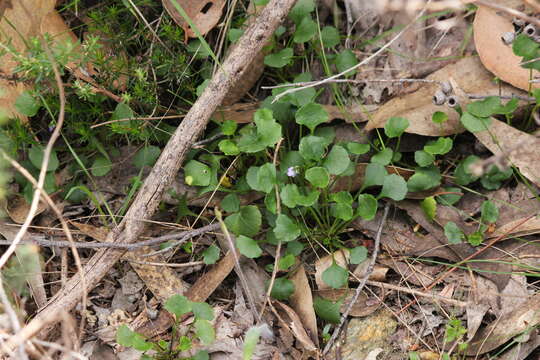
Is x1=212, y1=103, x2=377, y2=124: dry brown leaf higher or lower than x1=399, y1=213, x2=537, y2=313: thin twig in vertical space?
higher

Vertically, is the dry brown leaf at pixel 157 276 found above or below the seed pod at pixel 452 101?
above

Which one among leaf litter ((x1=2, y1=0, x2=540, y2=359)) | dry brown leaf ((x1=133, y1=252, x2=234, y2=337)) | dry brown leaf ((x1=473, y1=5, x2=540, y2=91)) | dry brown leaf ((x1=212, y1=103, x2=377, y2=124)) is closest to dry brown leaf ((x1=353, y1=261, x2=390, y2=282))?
leaf litter ((x1=2, y1=0, x2=540, y2=359))

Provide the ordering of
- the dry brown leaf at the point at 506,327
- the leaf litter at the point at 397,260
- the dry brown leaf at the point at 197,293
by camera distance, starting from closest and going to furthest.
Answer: the dry brown leaf at the point at 506,327
the leaf litter at the point at 397,260
the dry brown leaf at the point at 197,293

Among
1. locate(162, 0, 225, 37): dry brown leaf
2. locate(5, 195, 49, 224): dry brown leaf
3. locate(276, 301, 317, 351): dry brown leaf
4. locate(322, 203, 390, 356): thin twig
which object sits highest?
locate(162, 0, 225, 37): dry brown leaf

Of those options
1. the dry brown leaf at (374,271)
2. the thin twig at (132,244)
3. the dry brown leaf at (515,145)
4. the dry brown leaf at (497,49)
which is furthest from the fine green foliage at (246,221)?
the dry brown leaf at (497,49)

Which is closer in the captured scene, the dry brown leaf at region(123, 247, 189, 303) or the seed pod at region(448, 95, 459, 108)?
the seed pod at region(448, 95, 459, 108)

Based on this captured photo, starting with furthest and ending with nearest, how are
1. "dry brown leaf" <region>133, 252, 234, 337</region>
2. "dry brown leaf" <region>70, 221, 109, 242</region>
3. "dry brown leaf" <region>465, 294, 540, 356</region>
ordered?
"dry brown leaf" <region>70, 221, 109, 242</region>
"dry brown leaf" <region>133, 252, 234, 337</region>
"dry brown leaf" <region>465, 294, 540, 356</region>

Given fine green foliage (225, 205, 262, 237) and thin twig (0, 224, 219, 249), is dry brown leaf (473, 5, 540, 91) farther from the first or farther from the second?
thin twig (0, 224, 219, 249)

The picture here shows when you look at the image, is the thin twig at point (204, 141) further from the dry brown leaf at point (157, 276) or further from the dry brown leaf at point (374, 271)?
the dry brown leaf at point (374, 271)
